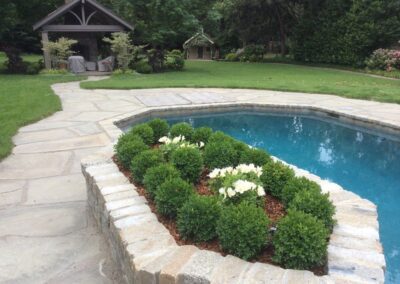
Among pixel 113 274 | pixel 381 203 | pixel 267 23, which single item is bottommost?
pixel 381 203

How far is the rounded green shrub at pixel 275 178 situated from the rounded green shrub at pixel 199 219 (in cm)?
67

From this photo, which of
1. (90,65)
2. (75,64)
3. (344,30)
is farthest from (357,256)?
(344,30)

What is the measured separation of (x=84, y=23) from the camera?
17.9 meters

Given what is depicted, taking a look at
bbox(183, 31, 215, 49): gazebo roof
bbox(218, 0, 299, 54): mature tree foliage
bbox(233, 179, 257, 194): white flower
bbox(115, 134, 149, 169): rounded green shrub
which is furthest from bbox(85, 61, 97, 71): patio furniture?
bbox(233, 179, 257, 194): white flower

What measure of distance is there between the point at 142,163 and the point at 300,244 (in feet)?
5.60

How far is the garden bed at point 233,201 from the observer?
2.18m

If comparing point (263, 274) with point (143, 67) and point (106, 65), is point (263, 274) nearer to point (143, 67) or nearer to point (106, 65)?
point (143, 67)

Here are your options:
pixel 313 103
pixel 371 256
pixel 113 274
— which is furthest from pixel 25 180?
pixel 313 103

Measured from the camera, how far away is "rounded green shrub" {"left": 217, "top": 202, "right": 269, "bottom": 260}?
2197 mm

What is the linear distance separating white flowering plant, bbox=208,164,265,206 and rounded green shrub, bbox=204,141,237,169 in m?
0.44

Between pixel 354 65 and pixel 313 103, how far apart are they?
486 inches

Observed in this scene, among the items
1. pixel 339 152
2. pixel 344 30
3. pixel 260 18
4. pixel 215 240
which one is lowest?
pixel 339 152

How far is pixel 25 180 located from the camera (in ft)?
14.9

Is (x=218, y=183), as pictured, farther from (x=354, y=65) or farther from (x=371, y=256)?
(x=354, y=65)
